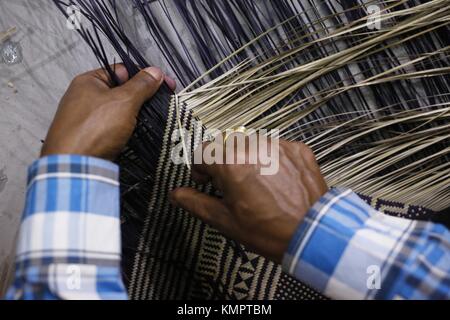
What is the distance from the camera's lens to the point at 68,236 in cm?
76

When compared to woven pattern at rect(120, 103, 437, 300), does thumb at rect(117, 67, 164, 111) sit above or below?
above

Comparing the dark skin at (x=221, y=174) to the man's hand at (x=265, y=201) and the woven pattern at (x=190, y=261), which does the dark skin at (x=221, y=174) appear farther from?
the woven pattern at (x=190, y=261)

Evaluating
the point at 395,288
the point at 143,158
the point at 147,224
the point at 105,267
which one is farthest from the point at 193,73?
the point at 395,288

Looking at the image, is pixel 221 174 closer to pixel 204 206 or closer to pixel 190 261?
pixel 204 206

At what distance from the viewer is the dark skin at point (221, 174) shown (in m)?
0.77

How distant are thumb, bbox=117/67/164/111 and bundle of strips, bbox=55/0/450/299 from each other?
0.03 metres

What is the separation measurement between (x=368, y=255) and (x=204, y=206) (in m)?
0.27

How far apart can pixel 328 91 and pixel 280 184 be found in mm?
302

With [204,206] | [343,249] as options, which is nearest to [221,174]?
[204,206]

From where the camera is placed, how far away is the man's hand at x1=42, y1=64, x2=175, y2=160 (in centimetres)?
82

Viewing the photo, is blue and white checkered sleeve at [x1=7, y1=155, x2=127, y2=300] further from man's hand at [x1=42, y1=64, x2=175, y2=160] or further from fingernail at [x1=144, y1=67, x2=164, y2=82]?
fingernail at [x1=144, y1=67, x2=164, y2=82]

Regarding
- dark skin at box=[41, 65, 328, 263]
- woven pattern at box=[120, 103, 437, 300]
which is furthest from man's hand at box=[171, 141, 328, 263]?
woven pattern at box=[120, 103, 437, 300]

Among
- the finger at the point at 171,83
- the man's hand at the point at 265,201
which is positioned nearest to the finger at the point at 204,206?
the man's hand at the point at 265,201

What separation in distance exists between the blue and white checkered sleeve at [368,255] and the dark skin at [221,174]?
0.03 m
